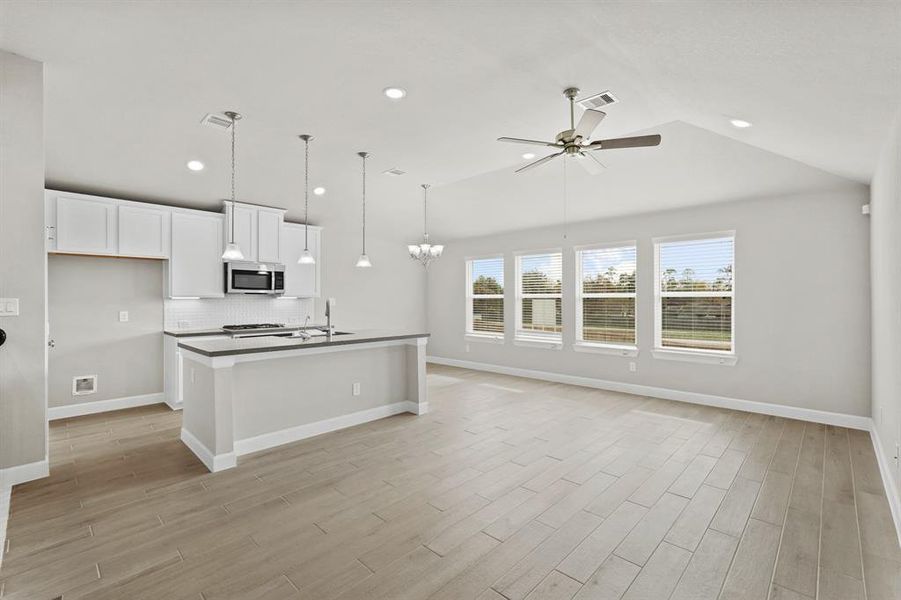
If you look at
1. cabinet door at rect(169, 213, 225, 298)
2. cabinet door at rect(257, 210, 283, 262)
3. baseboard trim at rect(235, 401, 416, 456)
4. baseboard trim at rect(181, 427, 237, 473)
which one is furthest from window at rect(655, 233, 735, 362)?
cabinet door at rect(169, 213, 225, 298)

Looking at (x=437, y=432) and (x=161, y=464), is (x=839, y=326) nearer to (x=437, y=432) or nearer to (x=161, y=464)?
(x=437, y=432)

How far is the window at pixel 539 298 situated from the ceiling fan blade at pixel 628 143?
4049 mm

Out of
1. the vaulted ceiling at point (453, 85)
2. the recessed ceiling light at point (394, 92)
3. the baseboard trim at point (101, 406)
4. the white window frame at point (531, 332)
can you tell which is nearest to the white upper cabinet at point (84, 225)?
the vaulted ceiling at point (453, 85)

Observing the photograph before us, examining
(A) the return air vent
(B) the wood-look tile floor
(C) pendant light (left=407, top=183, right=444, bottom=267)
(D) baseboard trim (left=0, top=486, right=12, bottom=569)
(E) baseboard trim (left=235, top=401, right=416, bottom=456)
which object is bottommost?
(B) the wood-look tile floor

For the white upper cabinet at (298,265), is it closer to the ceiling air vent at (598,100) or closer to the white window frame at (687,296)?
the ceiling air vent at (598,100)

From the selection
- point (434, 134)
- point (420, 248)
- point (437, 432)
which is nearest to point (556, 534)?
point (437, 432)

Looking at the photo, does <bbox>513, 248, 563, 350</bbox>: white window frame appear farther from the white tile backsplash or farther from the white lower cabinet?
the white lower cabinet

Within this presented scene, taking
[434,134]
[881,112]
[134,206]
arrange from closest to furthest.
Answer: [881,112], [434,134], [134,206]

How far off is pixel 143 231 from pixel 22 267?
7.84 feet

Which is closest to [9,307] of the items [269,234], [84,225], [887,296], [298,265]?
[84,225]

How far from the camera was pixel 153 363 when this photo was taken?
5.68 m

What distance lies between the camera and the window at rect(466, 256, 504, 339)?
8.11 metres

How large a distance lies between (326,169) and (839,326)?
6015 millimetres

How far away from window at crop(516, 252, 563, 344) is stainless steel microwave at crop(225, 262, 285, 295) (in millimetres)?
3939
